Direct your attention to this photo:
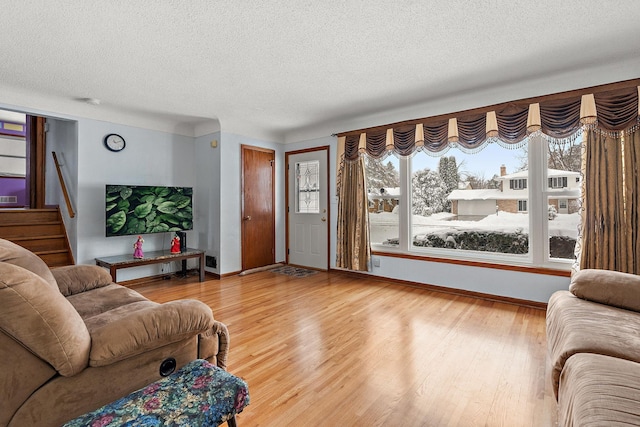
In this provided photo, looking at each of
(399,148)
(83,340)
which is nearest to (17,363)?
(83,340)

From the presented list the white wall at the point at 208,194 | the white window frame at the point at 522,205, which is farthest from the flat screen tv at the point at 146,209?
the white window frame at the point at 522,205

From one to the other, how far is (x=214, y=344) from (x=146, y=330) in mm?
391

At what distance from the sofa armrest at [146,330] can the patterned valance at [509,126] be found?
334 cm

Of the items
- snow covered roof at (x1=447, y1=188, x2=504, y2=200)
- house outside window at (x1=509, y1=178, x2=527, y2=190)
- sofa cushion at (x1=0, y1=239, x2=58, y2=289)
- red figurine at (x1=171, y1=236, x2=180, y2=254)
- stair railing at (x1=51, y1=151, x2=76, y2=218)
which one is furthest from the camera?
red figurine at (x1=171, y1=236, x2=180, y2=254)

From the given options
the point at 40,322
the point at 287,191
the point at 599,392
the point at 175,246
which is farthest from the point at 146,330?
the point at 287,191

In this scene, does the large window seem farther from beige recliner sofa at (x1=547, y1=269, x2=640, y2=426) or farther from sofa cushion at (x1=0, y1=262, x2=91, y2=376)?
sofa cushion at (x1=0, y1=262, x2=91, y2=376)

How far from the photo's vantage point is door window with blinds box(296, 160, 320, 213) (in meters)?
5.23

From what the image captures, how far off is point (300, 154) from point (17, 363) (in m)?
4.63

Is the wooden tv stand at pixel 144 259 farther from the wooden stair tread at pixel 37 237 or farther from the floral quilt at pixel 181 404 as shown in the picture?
the floral quilt at pixel 181 404

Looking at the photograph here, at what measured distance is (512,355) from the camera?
2.26 m

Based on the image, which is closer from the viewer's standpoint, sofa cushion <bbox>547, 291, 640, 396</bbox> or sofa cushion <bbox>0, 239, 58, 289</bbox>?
sofa cushion <bbox>547, 291, 640, 396</bbox>

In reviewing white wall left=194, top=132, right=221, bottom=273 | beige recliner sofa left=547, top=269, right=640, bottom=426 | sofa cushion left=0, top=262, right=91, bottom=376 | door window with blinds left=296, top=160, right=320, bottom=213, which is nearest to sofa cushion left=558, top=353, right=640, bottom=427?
beige recliner sofa left=547, top=269, right=640, bottom=426

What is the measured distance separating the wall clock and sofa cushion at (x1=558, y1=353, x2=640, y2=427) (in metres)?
5.07

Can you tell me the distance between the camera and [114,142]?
4.25 metres
